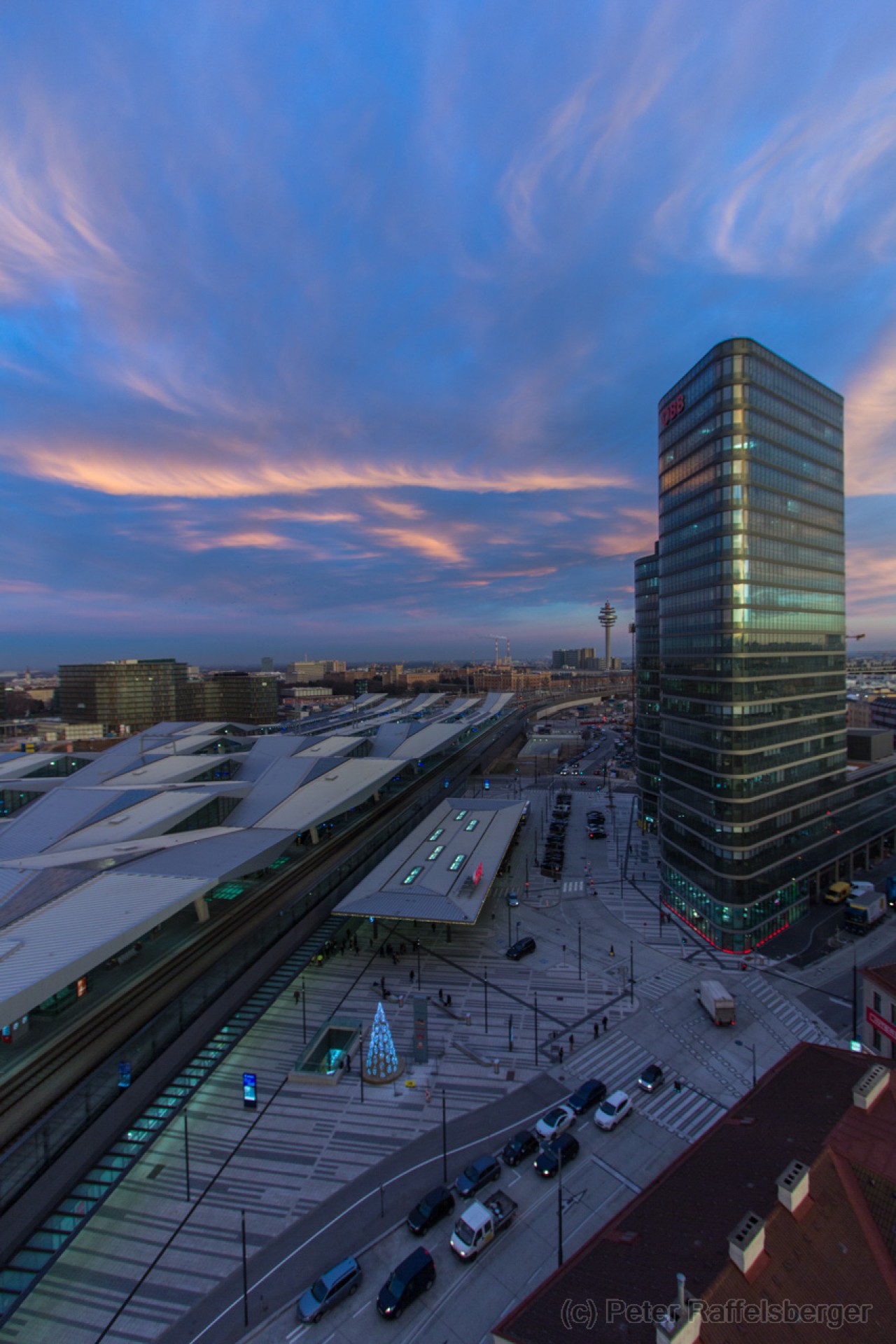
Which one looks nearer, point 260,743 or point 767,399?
point 767,399

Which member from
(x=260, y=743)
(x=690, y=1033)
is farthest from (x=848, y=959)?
(x=260, y=743)

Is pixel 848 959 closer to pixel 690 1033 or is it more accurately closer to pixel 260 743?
pixel 690 1033

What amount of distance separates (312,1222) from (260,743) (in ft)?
199

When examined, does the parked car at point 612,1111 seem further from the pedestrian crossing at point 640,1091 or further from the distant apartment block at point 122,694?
the distant apartment block at point 122,694

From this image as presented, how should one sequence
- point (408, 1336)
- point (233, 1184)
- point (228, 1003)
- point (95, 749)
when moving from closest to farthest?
point (408, 1336) < point (233, 1184) < point (228, 1003) < point (95, 749)

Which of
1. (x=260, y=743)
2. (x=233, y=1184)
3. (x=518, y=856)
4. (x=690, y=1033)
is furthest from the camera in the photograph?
(x=260, y=743)

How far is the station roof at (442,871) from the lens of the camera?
44.7 m

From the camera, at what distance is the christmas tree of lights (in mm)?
32719

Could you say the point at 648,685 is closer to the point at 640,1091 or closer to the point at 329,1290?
the point at 640,1091

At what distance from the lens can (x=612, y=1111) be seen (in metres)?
29.1

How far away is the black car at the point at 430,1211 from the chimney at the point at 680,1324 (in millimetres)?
14383

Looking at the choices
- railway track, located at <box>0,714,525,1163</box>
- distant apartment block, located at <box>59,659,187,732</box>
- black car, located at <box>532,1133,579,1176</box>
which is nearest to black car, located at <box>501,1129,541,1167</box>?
black car, located at <box>532,1133,579,1176</box>

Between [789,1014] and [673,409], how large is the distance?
49720 millimetres

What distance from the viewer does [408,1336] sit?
65.8 feet
